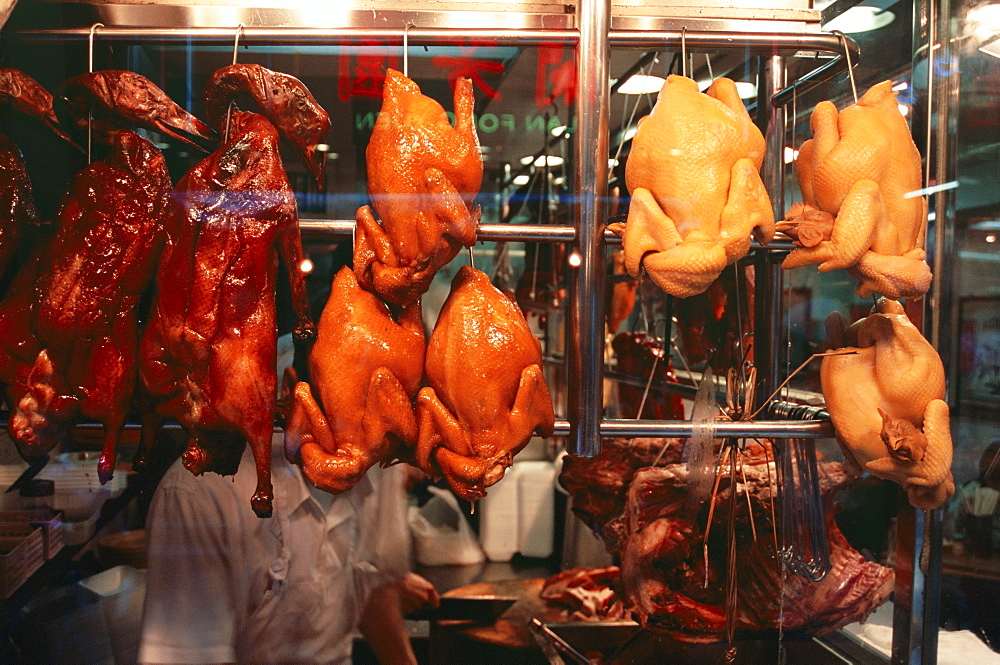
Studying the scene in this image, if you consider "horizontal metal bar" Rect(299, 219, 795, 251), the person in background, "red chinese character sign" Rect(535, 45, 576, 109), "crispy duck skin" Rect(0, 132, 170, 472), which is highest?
"red chinese character sign" Rect(535, 45, 576, 109)

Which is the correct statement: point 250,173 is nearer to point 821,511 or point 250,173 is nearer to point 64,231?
point 64,231

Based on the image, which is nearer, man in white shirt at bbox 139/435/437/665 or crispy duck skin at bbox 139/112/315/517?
crispy duck skin at bbox 139/112/315/517

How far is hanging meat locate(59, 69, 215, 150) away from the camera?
5.67ft

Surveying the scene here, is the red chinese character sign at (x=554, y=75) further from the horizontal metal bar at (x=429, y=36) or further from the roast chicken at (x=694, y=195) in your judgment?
the roast chicken at (x=694, y=195)

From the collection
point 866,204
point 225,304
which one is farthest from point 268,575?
point 866,204

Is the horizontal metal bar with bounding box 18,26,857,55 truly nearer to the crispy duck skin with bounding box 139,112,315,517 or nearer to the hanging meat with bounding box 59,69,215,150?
the hanging meat with bounding box 59,69,215,150

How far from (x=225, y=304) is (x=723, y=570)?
6.40 feet

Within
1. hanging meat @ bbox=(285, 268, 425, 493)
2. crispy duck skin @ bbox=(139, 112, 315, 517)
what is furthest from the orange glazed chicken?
crispy duck skin @ bbox=(139, 112, 315, 517)

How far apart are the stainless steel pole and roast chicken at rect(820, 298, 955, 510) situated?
0.69m

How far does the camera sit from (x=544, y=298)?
14.0ft

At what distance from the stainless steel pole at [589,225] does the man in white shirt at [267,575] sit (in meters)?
1.51

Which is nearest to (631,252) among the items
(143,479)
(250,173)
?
(250,173)

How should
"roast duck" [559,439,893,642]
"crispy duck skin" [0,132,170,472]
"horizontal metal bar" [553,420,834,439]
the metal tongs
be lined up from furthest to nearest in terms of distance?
the metal tongs → "roast duck" [559,439,893,642] → "horizontal metal bar" [553,420,834,439] → "crispy duck skin" [0,132,170,472]

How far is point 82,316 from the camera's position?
5.44 ft
